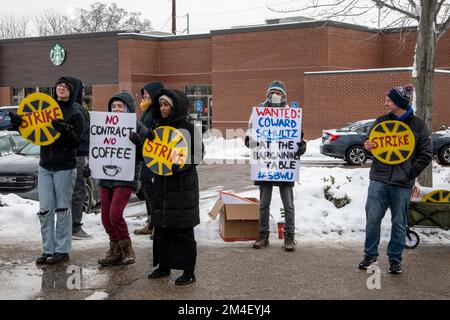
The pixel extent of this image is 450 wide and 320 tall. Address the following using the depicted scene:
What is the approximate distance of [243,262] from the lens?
652 cm

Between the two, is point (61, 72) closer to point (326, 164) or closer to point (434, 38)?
point (326, 164)

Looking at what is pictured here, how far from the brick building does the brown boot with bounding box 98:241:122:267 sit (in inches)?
882

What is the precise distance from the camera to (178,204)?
5.63m

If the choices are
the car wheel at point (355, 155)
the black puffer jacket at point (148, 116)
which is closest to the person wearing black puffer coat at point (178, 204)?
the black puffer jacket at point (148, 116)

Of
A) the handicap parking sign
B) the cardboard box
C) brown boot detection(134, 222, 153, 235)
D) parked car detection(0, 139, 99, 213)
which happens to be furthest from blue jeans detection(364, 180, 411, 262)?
the handicap parking sign

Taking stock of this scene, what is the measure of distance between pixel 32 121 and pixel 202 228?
294 cm

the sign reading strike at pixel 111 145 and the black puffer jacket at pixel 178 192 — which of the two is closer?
the black puffer jacket at pixel 178 192

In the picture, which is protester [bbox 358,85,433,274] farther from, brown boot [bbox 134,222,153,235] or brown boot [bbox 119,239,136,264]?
brown boot [bbox 134,222,153,235]

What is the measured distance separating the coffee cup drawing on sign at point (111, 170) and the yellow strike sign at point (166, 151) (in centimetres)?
62

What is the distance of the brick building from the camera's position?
27859mm

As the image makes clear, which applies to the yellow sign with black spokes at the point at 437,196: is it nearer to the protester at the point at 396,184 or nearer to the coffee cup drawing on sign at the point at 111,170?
the protester at the point at 396,184

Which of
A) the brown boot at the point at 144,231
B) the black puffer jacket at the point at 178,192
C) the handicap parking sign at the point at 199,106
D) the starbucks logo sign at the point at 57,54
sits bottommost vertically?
the brown boot at the point at 144,231

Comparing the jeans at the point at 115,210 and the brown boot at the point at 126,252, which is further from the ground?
the jeans at the point at 115,210

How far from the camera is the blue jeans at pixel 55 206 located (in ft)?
20.8
